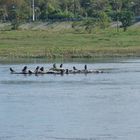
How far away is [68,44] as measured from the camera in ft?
231

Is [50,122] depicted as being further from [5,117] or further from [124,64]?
[124,64]

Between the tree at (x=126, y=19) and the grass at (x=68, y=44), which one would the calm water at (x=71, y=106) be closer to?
the grass at (x=68, y=44)

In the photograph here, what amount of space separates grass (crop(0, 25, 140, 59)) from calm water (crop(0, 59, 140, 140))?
13.6 metres

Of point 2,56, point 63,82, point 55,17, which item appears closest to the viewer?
point 63,82

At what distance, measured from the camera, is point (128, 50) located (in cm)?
6738

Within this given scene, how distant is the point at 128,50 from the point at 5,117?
115 feet

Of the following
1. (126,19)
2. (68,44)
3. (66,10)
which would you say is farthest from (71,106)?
(66,10)

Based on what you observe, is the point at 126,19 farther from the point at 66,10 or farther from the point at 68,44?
the point at 68,44

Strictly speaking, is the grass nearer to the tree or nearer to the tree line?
the tree

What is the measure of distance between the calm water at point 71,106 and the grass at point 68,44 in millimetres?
13640

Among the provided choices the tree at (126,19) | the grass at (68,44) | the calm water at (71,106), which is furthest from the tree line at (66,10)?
the calm water at (71,106)

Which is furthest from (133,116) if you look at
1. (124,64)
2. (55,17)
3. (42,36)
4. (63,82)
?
(55,17)

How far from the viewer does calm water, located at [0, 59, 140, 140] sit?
2995 cm

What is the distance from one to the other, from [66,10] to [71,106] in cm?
6897
